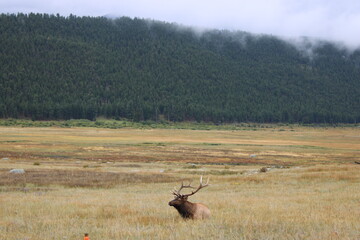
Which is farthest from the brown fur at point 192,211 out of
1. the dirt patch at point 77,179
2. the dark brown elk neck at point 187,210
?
the dirt patch at point 77,179

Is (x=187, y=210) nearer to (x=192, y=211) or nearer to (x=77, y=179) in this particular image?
(x=192, y=211)

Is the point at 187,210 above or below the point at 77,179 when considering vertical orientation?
above

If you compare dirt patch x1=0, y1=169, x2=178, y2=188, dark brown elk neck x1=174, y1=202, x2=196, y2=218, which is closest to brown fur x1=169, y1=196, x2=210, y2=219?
dark brown elk neck x1=174, y1=202, x2=196, y2=218

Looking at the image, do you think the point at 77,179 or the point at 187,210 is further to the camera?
the point at 77,179

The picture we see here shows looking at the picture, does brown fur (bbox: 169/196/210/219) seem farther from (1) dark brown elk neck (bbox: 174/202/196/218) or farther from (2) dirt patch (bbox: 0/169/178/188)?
(2) dirt patch (bbox: 0/169/178/188)

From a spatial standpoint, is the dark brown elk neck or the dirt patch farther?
the dirt patch

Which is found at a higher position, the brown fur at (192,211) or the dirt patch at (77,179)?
the brown fur at (192,211)

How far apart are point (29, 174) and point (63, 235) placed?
22.0 metres

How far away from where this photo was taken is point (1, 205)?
1666 cm

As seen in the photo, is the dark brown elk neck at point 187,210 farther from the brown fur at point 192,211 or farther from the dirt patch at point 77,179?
the dirt patch at point 77,179

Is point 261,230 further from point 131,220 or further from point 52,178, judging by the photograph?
point 52,178

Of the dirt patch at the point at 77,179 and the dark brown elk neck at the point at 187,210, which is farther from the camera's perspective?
the dirt patch at the point at 77,179

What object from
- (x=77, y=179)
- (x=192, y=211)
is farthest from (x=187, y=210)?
(x=77, y=179)

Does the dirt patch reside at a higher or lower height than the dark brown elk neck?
lower
